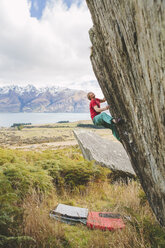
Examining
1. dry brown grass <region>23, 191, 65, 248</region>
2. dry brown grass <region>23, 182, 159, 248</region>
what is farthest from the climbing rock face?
dry brown grass <region>23, 191, 65, 248</region>

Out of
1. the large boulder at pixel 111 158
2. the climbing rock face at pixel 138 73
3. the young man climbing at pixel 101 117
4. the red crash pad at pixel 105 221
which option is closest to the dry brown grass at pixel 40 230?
the red crash pad at pixel 105 221

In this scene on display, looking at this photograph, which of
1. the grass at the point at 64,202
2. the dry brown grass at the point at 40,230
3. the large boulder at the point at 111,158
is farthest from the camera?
the large boulder at the point at 111,158

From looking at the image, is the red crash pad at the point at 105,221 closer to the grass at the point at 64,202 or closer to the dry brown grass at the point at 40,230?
the grass at the point at 64,202

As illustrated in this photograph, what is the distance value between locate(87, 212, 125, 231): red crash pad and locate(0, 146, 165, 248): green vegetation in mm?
156

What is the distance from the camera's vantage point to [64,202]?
19.0 feet

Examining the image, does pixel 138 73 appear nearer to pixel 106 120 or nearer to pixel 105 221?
pixel 106 120

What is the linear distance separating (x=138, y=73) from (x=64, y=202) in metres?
5.27

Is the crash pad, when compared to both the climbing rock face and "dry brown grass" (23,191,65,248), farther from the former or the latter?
the climbing rock face

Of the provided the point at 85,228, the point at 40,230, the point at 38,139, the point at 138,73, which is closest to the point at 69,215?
the point at 85,228

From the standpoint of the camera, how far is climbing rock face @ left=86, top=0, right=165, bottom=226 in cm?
204

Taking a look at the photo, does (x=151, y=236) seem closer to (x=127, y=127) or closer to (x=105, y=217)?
(x=105, y=217)

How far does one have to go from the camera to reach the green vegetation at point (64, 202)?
334 cm

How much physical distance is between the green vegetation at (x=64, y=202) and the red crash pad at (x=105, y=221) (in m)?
0.16

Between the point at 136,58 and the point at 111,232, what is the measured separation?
13.9 feet
